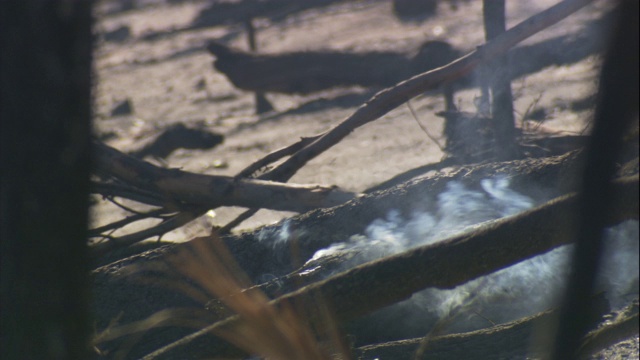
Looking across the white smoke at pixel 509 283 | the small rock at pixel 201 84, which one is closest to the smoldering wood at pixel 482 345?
the white smoke at pixel 509 283

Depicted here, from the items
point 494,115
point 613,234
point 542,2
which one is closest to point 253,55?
point 494,115

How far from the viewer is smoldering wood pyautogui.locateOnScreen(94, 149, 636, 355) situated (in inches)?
114

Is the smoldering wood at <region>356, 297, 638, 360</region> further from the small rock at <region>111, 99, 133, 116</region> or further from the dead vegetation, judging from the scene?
the small rock at <region>111, 99, 133, 116</region>

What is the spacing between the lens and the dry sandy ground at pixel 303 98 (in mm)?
5602

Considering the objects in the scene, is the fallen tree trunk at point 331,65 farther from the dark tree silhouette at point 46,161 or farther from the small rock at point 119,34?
the small rock at point 119,34

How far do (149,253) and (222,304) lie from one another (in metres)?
0.70

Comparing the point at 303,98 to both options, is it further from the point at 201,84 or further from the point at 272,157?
the point at 272,157

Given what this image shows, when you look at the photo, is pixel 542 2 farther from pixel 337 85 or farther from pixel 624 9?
pixel 624 9

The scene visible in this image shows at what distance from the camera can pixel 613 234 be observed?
9.16ft

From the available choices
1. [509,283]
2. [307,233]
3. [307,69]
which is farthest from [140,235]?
[307,69]

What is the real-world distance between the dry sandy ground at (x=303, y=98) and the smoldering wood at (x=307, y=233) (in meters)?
A: 0.43

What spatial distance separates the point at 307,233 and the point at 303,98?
5422 millimetres

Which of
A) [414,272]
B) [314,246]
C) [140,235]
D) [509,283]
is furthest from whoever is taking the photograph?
[140,235]

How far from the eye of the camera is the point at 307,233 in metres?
3.17
